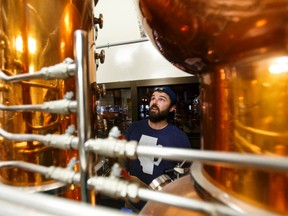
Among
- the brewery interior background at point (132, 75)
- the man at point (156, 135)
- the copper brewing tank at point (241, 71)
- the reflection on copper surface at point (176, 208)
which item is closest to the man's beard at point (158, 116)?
the man at point (156, 135)

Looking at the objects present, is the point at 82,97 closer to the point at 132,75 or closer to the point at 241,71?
the point at 241,71

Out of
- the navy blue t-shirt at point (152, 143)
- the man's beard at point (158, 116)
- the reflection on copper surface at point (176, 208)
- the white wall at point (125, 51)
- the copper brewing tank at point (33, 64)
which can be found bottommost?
the navy blue t-shirt at point (152, 143)

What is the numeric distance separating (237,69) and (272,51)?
0.06m

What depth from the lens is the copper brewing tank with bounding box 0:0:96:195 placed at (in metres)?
0.62

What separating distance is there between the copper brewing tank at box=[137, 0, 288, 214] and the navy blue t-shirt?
155 centimetres

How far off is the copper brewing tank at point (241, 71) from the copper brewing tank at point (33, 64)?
0.97ft

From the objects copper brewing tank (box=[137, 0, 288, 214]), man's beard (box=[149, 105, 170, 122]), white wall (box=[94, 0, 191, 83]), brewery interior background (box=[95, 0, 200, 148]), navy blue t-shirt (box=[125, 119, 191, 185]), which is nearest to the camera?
copper brewing tank (box=[137, 0, 288, 214])

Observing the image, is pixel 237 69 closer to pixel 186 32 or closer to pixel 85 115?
pixel 186 32

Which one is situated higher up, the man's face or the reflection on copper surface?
the man's face

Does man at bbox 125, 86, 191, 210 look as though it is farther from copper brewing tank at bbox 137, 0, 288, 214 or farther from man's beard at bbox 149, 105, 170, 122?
copper brewing tank at bbox 137, 0, 288, 214

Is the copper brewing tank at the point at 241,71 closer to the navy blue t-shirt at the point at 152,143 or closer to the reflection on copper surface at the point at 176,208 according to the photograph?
the reflection on copper surface at the point at 176,208

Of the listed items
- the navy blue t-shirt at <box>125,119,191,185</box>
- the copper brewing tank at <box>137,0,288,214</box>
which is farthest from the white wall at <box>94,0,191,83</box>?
the copper brewing tank at <box>137,0,288,214</box>

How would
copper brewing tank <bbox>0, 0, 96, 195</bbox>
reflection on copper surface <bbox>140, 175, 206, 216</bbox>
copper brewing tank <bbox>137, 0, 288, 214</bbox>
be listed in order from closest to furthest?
copper brewing tank <bbox>137, 0, 288, 214</bbox>, reflection on copper surface <bbox>140, 175, 206, 216</bbox>, copper brewing tank <bbox>0, 0, 96, 195</bbox>

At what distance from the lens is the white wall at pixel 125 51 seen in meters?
2.89
